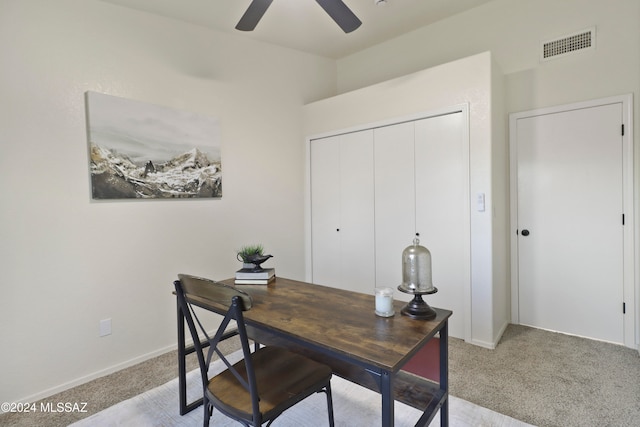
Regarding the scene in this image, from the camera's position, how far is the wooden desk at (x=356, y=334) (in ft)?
3.59

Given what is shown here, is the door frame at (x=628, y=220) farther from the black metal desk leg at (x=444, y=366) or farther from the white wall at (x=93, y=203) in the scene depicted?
the white wall at (x=93, y=203)

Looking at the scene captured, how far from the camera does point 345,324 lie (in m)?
1.36

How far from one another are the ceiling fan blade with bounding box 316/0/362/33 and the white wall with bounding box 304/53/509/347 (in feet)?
3.97

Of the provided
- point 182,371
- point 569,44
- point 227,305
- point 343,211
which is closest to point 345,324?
point 227,305

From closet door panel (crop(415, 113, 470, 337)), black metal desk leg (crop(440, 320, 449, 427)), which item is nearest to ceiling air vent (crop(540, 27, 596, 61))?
closet door panel (crop(415, 113, 470, 337))

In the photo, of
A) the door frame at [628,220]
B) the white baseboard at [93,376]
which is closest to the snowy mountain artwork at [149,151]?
the white baseboard at [93,376]

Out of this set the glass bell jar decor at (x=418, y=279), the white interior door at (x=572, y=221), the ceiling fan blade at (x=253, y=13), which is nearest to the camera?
the glass bell jar decor at (x=418, y=279)

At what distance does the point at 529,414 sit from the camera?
185cm

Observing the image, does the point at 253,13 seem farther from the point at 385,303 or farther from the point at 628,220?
the point at 628,220

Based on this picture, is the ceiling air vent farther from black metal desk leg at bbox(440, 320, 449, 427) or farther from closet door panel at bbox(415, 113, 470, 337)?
black metal desk leg at bbox(440, 320, 449, 427)

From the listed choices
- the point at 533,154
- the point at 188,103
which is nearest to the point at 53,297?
the point at 188,103

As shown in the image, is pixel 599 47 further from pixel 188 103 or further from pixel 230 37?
pixel 188 103

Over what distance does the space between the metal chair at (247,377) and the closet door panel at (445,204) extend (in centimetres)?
180

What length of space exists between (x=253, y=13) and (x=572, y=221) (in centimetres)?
301
